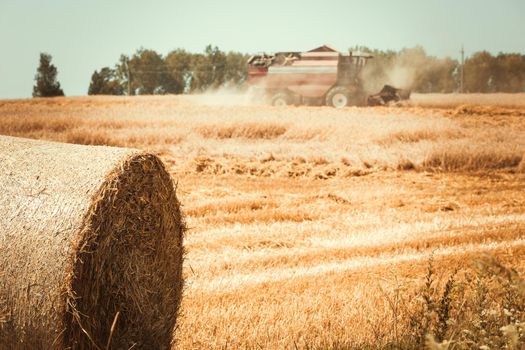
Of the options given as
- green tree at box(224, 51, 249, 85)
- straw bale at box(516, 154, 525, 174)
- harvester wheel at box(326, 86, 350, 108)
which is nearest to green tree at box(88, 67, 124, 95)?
green tree at box(224, 51, 249, 85)

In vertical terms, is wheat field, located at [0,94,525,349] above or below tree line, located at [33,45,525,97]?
below

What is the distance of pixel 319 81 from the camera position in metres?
19.0

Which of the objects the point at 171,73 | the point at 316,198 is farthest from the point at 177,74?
the point at 316,198

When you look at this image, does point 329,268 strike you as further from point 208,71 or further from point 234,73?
point 208,71

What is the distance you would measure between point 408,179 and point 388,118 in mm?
3260

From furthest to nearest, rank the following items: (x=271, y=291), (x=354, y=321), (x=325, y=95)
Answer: (x=325, y=95) → (x=271, y=291) → (x=354, y=321)

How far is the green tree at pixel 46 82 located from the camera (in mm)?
15070

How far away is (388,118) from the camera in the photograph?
1466 centimetres

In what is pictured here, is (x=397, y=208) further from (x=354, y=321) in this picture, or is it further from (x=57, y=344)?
(x=57, y=344)

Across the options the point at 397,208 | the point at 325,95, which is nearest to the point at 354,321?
the point at 397,208

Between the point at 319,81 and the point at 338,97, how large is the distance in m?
0.71

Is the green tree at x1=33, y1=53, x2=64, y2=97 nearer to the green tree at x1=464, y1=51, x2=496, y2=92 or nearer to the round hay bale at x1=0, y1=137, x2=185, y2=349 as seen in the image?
the green tree at x1=464, y1=51, x2=496, y2=92

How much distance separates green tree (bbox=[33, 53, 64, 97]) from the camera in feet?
A: 49.4

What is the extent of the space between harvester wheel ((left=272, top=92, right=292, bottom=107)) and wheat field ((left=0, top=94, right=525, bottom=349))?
2.44m
